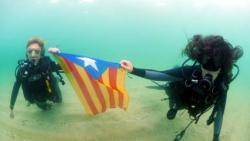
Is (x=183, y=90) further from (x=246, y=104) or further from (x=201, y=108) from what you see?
(x=246, y=104)

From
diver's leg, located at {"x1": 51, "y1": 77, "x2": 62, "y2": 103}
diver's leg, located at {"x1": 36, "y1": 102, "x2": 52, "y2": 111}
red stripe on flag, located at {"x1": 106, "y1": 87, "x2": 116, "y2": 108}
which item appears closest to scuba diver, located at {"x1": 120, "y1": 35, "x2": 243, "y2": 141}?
red stripe on flag, located at {"x1": 106, "y1": 87, "x2": 116, "y2": 108}

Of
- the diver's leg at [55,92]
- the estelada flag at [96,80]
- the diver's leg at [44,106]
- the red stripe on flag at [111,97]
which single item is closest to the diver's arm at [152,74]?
the estelada flag at [96,80]

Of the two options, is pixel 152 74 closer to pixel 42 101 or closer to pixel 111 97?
pixel 111 97

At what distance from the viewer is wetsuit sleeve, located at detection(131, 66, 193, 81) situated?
18.5 ft

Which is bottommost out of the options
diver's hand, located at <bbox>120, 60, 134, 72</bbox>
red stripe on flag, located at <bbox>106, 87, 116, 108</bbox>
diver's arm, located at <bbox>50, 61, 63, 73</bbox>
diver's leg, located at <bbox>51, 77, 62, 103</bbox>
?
diver's leg, located at <bbox>51, 77, 62, 103</bbox>

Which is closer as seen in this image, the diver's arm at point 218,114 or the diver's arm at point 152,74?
the diver's arm at point 152,74

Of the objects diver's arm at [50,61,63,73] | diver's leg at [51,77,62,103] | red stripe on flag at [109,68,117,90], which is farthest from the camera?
diver's leg at [51,77,62,103]

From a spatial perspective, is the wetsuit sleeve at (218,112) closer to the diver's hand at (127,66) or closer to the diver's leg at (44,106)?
the diver's hand at (127,66)

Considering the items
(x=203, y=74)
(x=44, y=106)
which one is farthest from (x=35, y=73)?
(x=203, y=74)

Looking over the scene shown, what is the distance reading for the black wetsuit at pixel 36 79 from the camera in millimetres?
7184

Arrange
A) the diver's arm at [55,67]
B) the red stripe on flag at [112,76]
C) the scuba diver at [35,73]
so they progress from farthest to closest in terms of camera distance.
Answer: the diver's arm at [55,67]
the scuba diver at [35,73]
the red stripe on flag at [112,76]

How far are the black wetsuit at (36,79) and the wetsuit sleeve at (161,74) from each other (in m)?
2.55

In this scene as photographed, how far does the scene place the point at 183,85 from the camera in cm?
579

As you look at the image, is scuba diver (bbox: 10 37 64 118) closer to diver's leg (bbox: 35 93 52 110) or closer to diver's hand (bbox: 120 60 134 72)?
diver's leg (bbox: 35 93 52 110)
